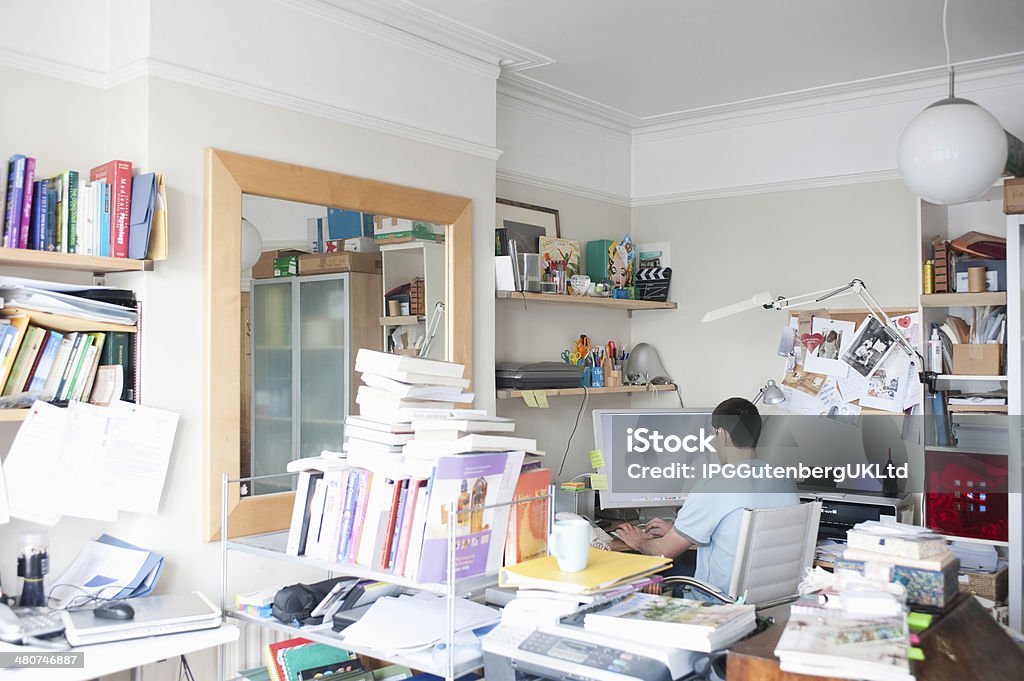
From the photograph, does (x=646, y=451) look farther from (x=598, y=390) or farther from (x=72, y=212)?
(x=72, y=212)

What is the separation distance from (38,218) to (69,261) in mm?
138

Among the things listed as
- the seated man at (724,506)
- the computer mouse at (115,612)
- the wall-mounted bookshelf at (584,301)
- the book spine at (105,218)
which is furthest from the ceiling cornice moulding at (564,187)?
the computer mouse at (115,612)

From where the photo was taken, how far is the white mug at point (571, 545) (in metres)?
2.15

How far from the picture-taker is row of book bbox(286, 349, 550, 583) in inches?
84.8

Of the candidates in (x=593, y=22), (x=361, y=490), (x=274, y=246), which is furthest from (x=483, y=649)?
(x=593, y=22)

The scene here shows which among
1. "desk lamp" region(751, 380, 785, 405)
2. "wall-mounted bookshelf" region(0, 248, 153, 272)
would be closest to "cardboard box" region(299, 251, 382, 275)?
"wall-mounted bookshelf" region(0, 248, 153, 272)

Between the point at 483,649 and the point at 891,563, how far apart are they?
0.90 metres

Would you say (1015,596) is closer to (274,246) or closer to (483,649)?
(483,649)

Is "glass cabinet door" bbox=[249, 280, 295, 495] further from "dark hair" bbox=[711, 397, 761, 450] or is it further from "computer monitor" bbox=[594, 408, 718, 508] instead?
"computer monitor" bbox=[594, 408, 718, 508]

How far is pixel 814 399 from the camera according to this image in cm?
431

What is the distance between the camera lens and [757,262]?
455 centimetres

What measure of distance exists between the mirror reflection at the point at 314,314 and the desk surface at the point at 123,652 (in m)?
0.55

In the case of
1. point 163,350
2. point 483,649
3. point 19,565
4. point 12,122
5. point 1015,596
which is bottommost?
point 1015,596

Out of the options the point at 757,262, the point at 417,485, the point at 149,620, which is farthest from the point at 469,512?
the point at 757,262
